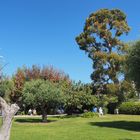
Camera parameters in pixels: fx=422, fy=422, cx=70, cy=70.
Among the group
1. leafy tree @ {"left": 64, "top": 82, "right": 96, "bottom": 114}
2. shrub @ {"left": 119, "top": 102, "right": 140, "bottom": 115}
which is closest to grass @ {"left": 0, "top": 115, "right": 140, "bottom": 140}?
leafy tree @ {"left": 64, "top": 82, "right": 96, "bottom": 114}

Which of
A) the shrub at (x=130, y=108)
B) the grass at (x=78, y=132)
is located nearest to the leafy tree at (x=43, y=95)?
the grass at (x=78, y=132)

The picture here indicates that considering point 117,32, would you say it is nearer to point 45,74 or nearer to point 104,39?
point 104,39

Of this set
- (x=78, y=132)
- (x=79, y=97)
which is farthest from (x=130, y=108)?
(x=78, y=132)

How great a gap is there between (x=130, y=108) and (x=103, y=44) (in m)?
11.4

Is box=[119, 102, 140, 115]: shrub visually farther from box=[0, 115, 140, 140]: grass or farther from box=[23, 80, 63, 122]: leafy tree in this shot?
box=[0, 115, 140, 140]: grass

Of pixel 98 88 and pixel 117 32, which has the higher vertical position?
pixel 117 32

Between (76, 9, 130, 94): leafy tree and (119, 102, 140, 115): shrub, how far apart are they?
4110mm

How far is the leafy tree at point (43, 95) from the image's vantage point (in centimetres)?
3981

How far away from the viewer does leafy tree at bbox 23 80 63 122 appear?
131 ft

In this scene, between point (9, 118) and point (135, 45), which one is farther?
point (135, 45)

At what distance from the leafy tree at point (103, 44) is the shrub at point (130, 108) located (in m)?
4.11

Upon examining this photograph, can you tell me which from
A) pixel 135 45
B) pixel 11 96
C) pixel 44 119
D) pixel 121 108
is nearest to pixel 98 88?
pixel 121 108

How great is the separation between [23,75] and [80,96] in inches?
617

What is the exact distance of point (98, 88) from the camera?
58.8 metres
